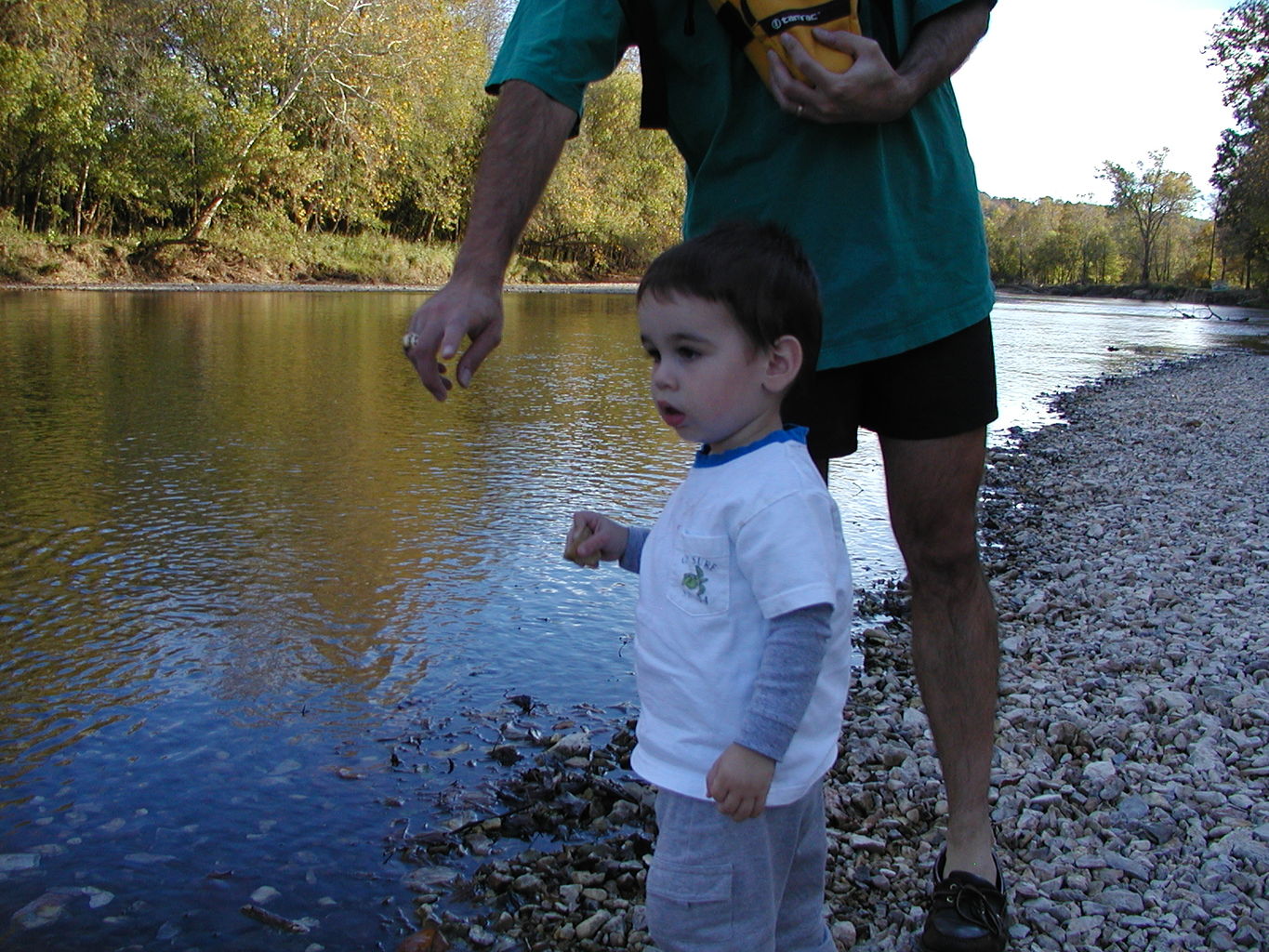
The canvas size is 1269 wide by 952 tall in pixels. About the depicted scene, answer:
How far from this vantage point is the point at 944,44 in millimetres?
2225

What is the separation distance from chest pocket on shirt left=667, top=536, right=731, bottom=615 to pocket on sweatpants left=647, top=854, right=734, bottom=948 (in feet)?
1.27

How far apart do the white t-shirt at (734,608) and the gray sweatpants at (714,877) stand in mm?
64

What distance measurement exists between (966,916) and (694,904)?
805 mm

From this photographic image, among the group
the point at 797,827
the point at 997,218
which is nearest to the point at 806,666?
the point at 797,827

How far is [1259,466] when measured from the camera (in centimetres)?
902

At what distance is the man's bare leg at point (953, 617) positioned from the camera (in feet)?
7.69


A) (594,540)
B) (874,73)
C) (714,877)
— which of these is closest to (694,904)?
(714,877)

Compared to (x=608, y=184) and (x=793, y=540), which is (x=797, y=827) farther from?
(x=608, y=184)

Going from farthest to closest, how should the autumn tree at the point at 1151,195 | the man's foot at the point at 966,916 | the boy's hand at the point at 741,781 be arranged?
the autumn tree at the point at 1151,195
the man's foot at the point at 966,916
the boy's hand at the point at 741,781

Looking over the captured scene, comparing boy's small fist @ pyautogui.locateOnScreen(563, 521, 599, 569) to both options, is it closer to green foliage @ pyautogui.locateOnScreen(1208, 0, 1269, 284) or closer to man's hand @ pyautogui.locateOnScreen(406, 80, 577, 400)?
man's hand @ pyautogui.locateOnScreen(406, 80, 577, 400)

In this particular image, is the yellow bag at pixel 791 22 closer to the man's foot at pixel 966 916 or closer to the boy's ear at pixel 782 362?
the boy's ear at pixel 782 362

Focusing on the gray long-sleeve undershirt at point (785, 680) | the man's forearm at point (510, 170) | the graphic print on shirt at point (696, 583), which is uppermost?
the man's forearm at point (510, 170)

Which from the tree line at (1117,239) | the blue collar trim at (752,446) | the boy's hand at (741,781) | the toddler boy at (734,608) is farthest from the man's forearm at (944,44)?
the tree line at (1117,239)

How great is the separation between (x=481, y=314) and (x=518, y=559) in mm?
3563
